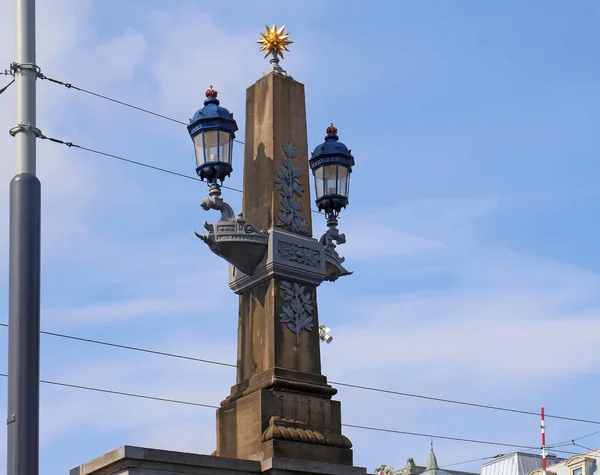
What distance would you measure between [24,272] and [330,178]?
5911 millimetres

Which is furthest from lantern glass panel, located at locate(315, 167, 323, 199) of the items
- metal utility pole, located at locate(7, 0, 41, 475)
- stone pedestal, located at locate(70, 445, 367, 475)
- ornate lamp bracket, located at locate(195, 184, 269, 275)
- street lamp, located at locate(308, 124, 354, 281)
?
metal utility pole, located at locate(7, 0, 41, 475)

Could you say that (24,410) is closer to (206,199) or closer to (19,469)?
(19,469)

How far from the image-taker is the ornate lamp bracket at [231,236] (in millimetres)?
14648

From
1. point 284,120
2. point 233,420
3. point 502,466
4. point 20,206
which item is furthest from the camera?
point 502,466

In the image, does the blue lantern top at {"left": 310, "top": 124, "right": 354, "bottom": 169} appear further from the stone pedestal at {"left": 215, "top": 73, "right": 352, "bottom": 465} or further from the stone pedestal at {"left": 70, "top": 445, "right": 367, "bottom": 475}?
the stone pedestal at {"left": 70, "top": 445, "right": 367, "bottom": 475}

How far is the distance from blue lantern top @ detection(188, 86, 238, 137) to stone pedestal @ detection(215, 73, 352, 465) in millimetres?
842

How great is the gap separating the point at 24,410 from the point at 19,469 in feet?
1.57

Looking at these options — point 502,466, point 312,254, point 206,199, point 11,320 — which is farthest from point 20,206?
point 502,466

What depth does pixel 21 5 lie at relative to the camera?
11625 mm

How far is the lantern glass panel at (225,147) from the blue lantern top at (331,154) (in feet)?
4.96

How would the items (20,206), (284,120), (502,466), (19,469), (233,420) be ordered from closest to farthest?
(19,469)
(20,206)
(233,420)
(284,120)
(502,466)

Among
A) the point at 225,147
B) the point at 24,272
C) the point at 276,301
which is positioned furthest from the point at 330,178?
the point at 24,272

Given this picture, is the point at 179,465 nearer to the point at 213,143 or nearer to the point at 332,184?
the point at 213,143

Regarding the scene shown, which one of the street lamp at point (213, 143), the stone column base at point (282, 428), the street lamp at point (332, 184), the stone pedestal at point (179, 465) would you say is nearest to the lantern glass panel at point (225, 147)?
the street lamp at point (213, 143)
